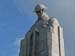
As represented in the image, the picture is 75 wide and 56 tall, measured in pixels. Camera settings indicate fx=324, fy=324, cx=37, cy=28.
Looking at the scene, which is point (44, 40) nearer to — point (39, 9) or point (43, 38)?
point (43, 38)

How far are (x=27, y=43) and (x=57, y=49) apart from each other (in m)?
2.39

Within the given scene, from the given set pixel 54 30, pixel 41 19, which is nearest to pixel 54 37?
pixel 54 30

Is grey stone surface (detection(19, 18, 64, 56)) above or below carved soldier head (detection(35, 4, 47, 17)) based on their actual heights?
below

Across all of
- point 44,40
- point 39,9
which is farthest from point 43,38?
point 39,9

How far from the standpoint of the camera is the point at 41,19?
2480cm

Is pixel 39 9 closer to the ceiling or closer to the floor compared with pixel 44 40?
closer to the ceiling

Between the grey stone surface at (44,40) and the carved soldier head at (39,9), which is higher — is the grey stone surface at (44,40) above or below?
below

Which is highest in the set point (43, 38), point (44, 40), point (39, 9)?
point (39, 9)

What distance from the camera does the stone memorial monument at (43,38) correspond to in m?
22.9

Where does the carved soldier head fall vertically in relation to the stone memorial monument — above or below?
above

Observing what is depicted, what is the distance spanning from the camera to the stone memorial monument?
2293 cm

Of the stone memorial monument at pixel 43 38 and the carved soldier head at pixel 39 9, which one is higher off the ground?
the carved soldier head at pixel 39 9

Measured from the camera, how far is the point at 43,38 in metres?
23.4

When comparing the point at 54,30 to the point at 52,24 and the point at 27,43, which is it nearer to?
the point at 52,24
